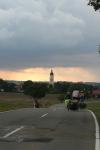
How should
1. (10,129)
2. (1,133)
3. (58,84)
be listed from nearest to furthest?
1. (1,133)
2. (10,129)
3. (58,84)

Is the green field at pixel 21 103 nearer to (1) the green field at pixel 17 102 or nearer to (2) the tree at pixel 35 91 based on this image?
(1) the green field at pixel 17 102

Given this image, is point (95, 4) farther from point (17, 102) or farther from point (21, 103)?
point (17, 102)

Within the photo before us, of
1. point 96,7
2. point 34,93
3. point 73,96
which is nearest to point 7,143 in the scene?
point 96,7

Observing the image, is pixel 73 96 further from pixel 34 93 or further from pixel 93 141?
pixel 34 93

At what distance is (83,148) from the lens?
17.4 meters

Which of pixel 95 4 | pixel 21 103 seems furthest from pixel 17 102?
pixel 95 4

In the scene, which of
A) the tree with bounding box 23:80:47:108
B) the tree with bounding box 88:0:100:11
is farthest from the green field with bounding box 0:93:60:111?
the tree with bounding box 88:0:100:11

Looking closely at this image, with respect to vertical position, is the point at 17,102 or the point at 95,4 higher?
the point at 95,4

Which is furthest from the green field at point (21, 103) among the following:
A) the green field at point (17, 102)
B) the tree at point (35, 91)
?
the tree at point (35, 91)

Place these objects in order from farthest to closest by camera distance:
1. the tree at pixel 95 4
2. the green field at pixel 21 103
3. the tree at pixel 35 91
Answer: the tree at pixel 35 91 → the green field at pixel 21 103 → the tree at pixel 95 4

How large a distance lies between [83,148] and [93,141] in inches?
97.4

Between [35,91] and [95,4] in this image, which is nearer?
[95,4]

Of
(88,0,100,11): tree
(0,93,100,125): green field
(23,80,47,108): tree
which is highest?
(88,0,100,11): tree

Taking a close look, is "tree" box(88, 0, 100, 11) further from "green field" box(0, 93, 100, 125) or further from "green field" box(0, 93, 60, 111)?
"green field" box(0, 93, 60, 111)
